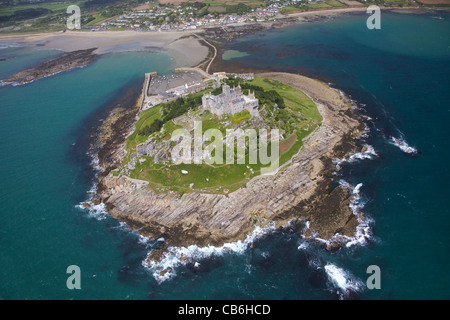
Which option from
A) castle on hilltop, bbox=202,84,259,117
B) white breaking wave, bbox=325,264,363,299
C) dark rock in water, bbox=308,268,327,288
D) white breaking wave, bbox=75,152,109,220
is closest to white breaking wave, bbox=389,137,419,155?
castle on hilltop, bbox=202,84,259,117

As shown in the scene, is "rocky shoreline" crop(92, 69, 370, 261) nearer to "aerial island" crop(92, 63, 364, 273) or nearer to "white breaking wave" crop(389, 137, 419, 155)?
"aerial island" crop(92, 63, 364, 273)

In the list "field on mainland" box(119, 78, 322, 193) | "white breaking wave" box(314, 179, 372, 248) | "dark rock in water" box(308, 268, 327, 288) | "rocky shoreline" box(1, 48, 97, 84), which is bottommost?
"dark rock in water" box(308, 268, 327, 288)

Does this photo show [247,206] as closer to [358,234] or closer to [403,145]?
[358,234]

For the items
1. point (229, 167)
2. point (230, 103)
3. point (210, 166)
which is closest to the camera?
point (229, 167)

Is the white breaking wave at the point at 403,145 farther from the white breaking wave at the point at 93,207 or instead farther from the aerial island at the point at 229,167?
the white breaking wave at the point at 93,207

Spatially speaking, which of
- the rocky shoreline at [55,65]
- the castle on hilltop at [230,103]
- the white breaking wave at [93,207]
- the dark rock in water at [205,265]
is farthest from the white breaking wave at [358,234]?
the rocky shoreline at [55,65]

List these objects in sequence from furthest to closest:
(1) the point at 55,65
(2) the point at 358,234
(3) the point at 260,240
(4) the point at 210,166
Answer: (1) the point at 55,65 → (4) the point at 210,166 → (3) the point at 260,240 → (2) the point at 358,234

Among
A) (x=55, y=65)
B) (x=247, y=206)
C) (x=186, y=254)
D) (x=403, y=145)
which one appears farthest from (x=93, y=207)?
(x=55, y=65)
